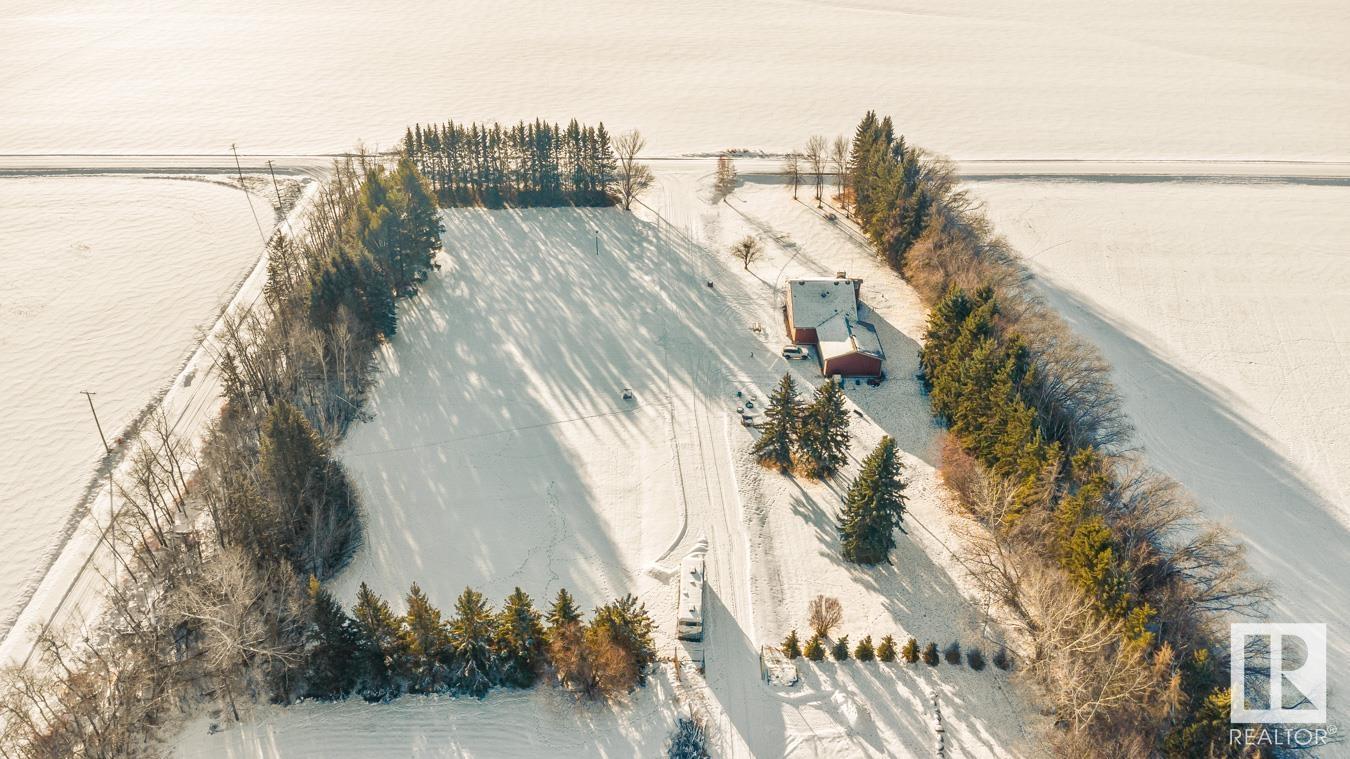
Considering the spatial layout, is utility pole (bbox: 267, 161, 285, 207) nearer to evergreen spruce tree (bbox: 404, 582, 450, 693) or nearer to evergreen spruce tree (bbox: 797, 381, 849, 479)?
evergreen spruce tree (bbox: 404, 582, 450, 693)

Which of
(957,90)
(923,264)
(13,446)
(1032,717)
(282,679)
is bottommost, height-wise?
(1032,717)

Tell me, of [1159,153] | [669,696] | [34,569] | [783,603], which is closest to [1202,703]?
[783,603]

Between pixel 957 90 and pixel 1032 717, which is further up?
pixel 957 90

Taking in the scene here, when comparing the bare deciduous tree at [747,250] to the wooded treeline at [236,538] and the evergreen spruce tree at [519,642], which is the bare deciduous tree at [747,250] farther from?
the evergreen spruce tree at [519,642]

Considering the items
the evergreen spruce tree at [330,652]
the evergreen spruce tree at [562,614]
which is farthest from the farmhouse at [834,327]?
the evergreen spruce tree at [330,652]

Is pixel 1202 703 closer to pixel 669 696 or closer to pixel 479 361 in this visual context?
pixel 669 696

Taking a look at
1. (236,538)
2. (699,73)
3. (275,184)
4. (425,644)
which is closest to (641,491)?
(425,644)

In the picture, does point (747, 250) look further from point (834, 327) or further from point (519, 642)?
point (519, 642)

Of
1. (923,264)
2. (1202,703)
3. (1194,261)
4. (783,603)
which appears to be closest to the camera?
(1202,703)
